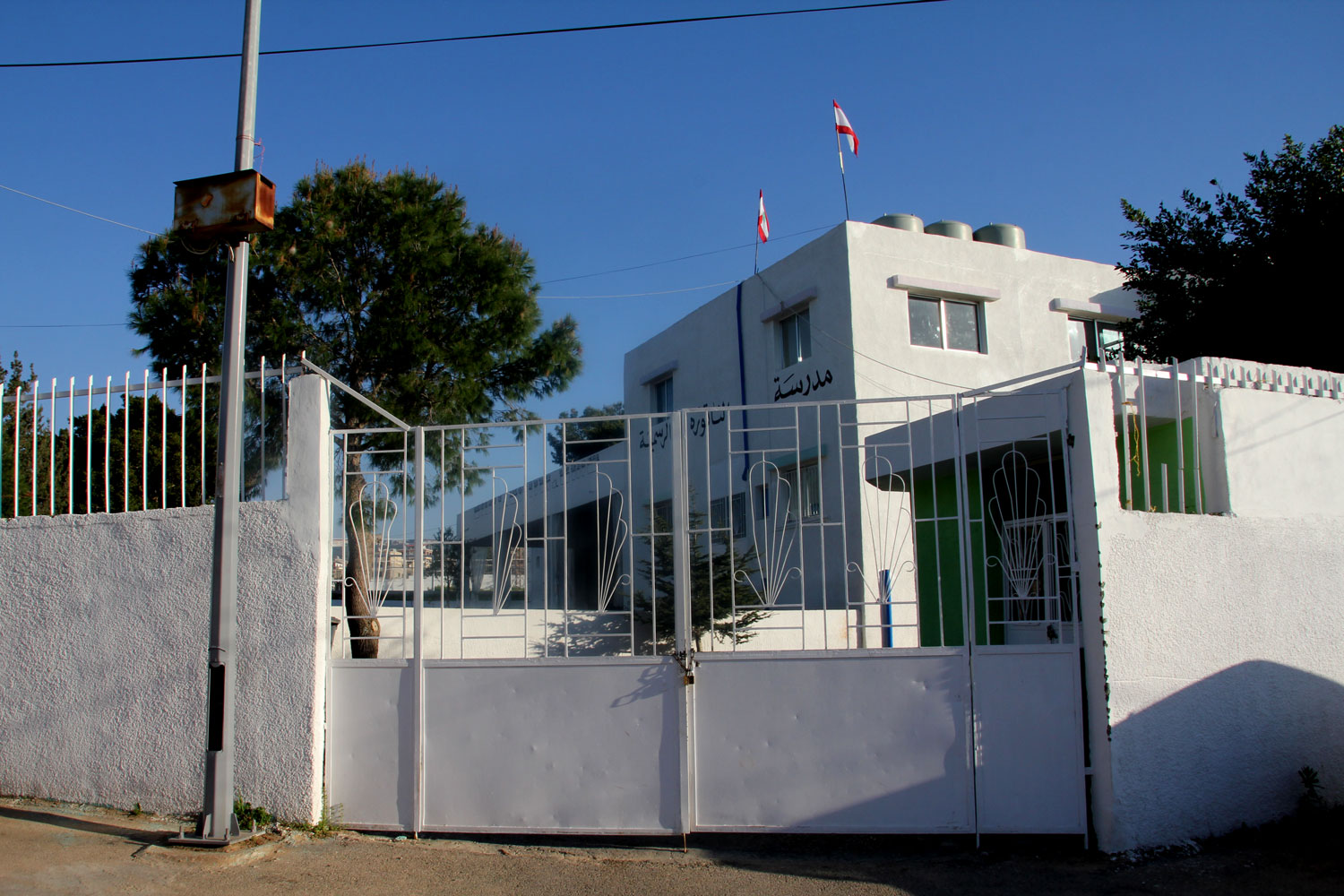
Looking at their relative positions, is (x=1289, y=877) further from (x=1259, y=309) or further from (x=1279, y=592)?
(x=1259, y=309)

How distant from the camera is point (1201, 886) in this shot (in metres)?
4.64

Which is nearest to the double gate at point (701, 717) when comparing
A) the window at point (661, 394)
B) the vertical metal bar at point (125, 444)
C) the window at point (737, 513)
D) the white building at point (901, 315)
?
the vertical metal bar at point (125, 444)

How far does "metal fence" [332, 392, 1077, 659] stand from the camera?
5449 mm

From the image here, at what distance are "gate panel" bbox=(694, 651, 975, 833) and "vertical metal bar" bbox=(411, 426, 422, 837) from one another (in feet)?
4.62

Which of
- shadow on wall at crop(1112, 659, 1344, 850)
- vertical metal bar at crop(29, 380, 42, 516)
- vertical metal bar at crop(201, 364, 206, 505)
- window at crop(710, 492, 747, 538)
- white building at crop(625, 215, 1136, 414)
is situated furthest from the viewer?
window at crop(710, 492, 747, 538)

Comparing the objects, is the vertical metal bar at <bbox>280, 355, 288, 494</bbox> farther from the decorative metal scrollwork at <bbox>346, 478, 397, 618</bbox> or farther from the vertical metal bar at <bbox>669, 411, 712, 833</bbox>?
the vertical metal bar at <bbox>669, 411, 712, 833</bbox>

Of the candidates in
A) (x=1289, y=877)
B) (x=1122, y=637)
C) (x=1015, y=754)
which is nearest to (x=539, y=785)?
(x=1015, y=754)

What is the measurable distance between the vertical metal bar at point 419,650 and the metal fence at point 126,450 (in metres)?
0.91

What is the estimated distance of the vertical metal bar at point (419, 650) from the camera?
5.42 meters

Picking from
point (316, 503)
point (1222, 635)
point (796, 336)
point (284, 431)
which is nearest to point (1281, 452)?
point (1222, 635)

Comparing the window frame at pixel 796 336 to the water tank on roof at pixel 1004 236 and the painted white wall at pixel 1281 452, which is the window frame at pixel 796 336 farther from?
the painted white wall at pixel 1281 452

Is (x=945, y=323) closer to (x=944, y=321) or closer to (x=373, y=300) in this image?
(x=944, y=321)

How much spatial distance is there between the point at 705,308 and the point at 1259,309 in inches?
381

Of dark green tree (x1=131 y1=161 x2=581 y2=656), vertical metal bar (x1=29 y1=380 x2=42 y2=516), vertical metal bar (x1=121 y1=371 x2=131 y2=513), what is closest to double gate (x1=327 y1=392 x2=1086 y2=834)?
vertical metal bar (x1=121 y1=371 x2=131 y2=513)
